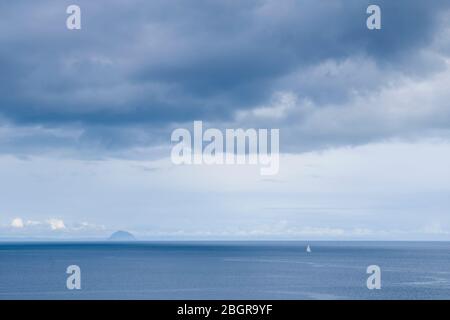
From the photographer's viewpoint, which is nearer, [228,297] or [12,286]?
[228,297]
